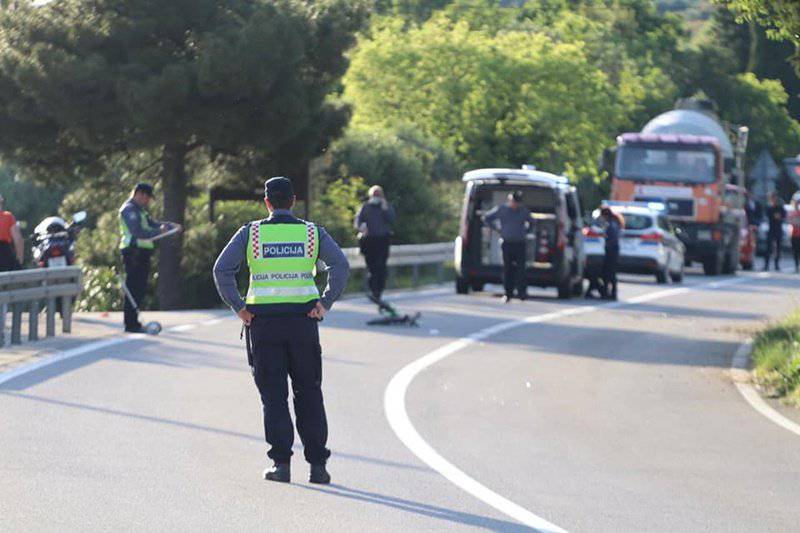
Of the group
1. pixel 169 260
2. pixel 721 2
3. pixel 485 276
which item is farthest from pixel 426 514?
pixel 169 260

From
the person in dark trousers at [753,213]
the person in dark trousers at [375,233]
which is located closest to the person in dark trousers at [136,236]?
the person in dark trousers at [375,233]

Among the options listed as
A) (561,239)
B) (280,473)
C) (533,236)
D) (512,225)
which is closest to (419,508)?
(280,473)

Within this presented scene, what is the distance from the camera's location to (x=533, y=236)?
93.5 ft

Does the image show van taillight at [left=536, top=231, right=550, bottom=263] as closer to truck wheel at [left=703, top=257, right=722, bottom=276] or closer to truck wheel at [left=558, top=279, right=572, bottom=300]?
truck wheel at [left=558, top=279, right=572, bottom=300]

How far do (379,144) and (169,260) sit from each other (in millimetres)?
12098

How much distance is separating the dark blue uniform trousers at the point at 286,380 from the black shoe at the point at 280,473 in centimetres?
3

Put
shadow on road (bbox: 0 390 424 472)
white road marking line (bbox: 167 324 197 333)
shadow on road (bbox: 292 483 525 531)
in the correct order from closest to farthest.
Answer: shadow on road (bbox: 292 483 525 531)
shadow on road (bbox: 0 390 424 472)
white road marking line (bbox: 167 324 197 333)

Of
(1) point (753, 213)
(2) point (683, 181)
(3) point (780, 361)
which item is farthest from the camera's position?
(1) point (753, 213)

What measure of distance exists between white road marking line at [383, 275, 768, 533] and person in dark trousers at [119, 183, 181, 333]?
3.32 metres

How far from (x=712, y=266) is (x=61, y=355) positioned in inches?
1087

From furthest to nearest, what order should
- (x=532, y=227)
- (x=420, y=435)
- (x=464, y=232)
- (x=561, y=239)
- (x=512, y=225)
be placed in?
(x=464, y=232) < (x=532, y=227) < (x=561, y=239) < (x=512, y=225) < (x=420, y=435)

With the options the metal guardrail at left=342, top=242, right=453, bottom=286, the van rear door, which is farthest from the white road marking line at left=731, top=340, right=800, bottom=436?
the metal guardrail at left=342, top=242, right=453, bottom=286

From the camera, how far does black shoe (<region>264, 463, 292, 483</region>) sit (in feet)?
32.2

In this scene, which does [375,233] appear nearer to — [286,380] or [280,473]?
[286,380]
